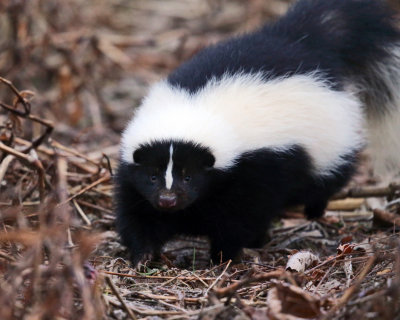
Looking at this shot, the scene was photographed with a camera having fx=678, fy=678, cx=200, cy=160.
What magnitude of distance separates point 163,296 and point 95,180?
252 cm

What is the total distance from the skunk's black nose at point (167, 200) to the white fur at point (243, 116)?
1.46 feet

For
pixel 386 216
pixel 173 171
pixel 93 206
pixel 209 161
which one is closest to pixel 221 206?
pixel 209 161

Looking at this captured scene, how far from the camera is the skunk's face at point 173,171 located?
16.5ft

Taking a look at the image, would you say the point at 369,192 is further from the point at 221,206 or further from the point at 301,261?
the point at 301,261

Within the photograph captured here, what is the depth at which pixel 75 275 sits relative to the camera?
314 cm

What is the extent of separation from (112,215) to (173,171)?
4.67 ft

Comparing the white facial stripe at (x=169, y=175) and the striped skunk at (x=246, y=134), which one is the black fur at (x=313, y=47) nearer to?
the striped skunk at (x=246, y=134)

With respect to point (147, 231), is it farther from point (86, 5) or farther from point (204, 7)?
point (204, 7)

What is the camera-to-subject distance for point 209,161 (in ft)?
17.1

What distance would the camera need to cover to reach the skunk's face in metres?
5.02

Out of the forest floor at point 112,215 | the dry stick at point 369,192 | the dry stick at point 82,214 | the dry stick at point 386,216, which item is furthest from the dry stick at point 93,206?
the dry stick at point 386,216

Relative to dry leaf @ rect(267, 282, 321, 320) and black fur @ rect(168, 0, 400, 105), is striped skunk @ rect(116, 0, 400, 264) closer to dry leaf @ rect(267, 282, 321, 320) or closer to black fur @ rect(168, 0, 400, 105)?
black fur @ rect(168, 0, 400, 105)

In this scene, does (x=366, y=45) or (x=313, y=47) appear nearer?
(x=313, y=47)

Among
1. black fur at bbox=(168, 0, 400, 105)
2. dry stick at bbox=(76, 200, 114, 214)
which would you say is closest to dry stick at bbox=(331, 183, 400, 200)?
black fur at bbox=(168, 0, 400, 105)
